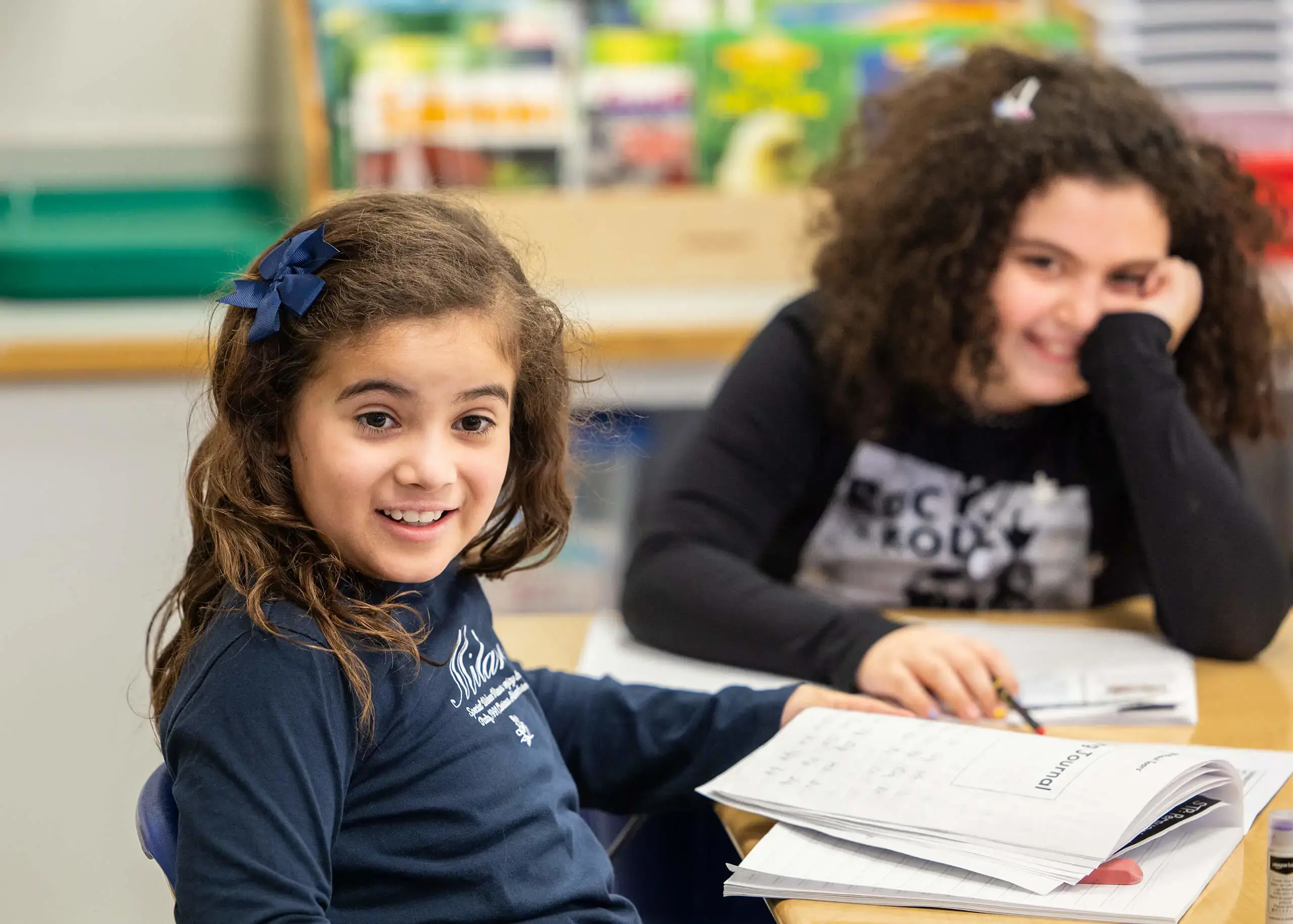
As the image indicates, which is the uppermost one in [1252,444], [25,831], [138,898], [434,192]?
[434,192]

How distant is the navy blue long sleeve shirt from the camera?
0.70m

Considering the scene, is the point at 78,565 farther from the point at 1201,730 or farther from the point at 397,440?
the point at 1201,730

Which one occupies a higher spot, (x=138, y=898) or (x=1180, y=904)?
(x=1180, y=904)

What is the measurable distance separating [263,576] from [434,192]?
302 mm

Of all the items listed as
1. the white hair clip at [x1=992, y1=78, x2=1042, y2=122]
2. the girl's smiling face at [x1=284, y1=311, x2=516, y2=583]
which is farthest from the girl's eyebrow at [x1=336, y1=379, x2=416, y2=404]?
the white hair clip at [x1=992, y1=78, x2=1042, y2=122]

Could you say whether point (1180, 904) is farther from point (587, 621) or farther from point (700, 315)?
point (700, 315)

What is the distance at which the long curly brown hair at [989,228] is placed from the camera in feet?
4.29

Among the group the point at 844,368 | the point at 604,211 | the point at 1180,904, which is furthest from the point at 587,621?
the point at 604,211

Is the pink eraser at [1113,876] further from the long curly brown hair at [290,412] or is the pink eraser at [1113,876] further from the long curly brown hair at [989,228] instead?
the long curly brown hair at [989,228]

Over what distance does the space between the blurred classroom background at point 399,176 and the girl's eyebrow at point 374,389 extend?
103 centimetres

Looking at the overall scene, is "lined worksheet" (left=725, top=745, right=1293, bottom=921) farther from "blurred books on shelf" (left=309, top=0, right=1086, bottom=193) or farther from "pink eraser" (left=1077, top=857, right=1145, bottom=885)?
"blurred books on shelf" (left=309, top=0, right=1086, bottom=193)

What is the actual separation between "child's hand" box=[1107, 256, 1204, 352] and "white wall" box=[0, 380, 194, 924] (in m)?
1.08

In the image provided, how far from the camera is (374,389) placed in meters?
0.79

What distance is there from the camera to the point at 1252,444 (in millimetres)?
1472
